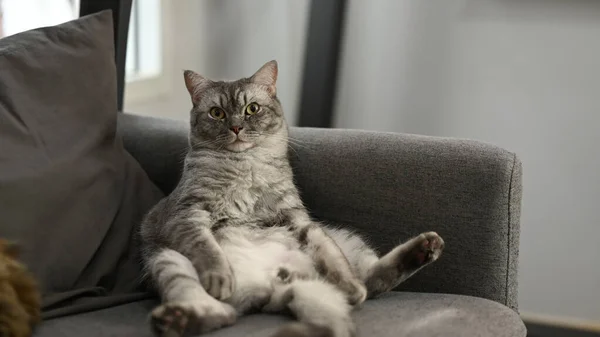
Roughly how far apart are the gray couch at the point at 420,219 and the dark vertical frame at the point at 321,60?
0.72 m

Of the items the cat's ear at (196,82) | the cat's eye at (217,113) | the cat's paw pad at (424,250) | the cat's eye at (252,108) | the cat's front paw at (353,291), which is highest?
the cat's ear at (196,82)

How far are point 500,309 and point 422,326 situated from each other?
211 millimetres

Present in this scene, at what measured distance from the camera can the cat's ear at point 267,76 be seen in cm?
167

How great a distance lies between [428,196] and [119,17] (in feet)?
3.75

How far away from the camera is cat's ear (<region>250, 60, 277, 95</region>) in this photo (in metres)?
1.67

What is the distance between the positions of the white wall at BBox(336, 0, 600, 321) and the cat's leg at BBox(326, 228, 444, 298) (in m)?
1.06

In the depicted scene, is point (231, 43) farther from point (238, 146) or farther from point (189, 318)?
point (189, 318)

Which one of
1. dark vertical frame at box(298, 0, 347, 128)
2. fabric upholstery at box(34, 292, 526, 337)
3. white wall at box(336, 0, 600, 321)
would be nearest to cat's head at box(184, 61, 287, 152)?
fabric upholstery at box(34, 292, 526, 337)

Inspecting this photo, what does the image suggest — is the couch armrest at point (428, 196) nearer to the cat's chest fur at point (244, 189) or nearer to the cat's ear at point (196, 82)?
the cat's chest fur at point (244, 189)

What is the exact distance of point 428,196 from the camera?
1.53 m

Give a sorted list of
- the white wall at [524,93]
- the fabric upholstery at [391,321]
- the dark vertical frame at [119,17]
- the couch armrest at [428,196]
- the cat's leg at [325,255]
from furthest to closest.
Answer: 1. the white wall at [524,93]
2. the dark vertical frame at [119,17]
3. the couch armrest at [428,196]
4. the cat's leg at [325,255]
5. the fabric upholstery at [391,321]

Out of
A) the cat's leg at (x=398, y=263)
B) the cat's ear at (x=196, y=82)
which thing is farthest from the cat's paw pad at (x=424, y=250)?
the cat's ear at (x=196, y=82)

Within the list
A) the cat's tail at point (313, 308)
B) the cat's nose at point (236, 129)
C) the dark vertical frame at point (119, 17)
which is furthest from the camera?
the dark vertical frame at point (119, 17)

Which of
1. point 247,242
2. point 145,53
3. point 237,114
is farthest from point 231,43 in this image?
point 247,242
